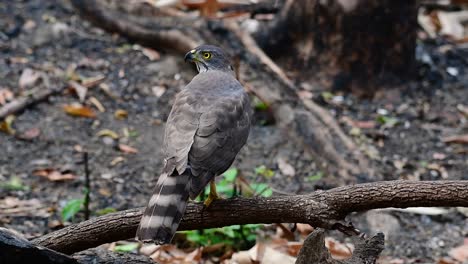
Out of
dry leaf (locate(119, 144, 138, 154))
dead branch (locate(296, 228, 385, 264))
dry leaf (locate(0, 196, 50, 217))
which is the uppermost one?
dead branch (locate(296, 228, 385, 264))

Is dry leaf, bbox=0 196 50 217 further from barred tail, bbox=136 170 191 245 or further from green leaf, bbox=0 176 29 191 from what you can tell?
barred tail, bbox=136 170 191 245

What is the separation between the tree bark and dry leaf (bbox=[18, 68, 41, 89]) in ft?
6.96

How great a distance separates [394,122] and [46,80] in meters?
3.19

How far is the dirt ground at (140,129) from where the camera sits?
19.8 feet

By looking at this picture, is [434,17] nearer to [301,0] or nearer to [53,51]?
[301,0]

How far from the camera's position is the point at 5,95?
23.3ft

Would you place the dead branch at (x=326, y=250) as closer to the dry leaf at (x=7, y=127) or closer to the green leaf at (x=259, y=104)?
the green leaf at (x=259, y=104)

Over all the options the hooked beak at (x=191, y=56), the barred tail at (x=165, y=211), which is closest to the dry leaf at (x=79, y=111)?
the hooked beak at (x=191, y=56)

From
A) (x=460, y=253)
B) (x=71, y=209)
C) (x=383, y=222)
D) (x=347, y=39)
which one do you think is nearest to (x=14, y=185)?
(x=71, y=209)

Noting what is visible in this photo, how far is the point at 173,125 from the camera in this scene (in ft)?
13.8

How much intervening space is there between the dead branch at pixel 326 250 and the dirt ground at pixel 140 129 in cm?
184

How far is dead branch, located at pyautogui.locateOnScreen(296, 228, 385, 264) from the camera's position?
3756 millimetres

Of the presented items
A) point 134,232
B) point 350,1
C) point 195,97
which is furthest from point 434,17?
point 134,232

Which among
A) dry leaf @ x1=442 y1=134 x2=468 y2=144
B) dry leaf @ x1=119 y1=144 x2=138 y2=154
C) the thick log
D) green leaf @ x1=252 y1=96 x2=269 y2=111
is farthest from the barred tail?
dry leaf @ x1=442 y1=134 x2=468 y2=144
